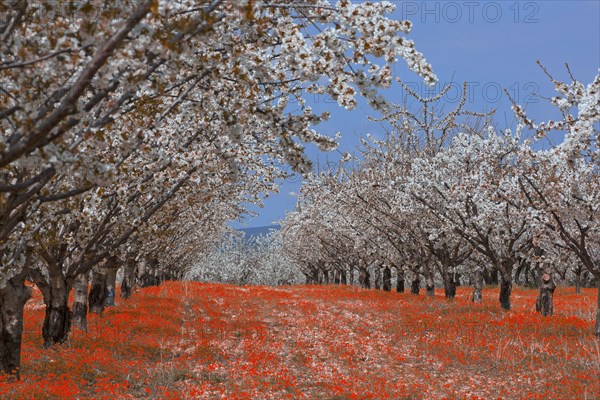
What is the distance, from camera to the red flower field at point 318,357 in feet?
39.7

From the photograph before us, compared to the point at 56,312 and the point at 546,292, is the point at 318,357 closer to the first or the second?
the point at 56,312

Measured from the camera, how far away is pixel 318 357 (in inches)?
650

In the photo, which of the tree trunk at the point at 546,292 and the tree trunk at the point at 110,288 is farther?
the tree trunk at the point at 110,288

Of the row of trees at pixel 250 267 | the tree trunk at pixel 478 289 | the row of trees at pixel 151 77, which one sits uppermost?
the row of trees at pixel 151 77

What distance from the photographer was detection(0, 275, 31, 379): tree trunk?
13016mm

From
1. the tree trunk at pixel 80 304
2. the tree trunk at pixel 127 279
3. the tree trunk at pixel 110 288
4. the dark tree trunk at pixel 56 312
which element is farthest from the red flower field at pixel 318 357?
the tree trunk at pixel 127 279

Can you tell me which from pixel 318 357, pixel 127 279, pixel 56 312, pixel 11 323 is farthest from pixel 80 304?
pixel 127 279

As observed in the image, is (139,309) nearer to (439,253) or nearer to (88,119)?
(439,253)

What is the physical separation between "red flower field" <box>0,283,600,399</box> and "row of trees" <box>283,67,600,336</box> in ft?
10.6

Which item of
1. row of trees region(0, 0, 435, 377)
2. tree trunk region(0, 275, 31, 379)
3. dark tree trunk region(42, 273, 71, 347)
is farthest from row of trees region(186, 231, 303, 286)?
row of trees region(0, 0, 435, 377)

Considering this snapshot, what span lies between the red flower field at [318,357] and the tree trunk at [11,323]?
489mm

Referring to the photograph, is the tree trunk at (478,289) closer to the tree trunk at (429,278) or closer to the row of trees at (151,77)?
the tree trunk at (429,278)

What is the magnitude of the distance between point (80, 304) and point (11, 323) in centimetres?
606

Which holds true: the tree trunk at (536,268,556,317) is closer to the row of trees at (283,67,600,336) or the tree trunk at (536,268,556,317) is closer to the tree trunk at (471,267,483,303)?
the row of trees at (283,67,600,336)
